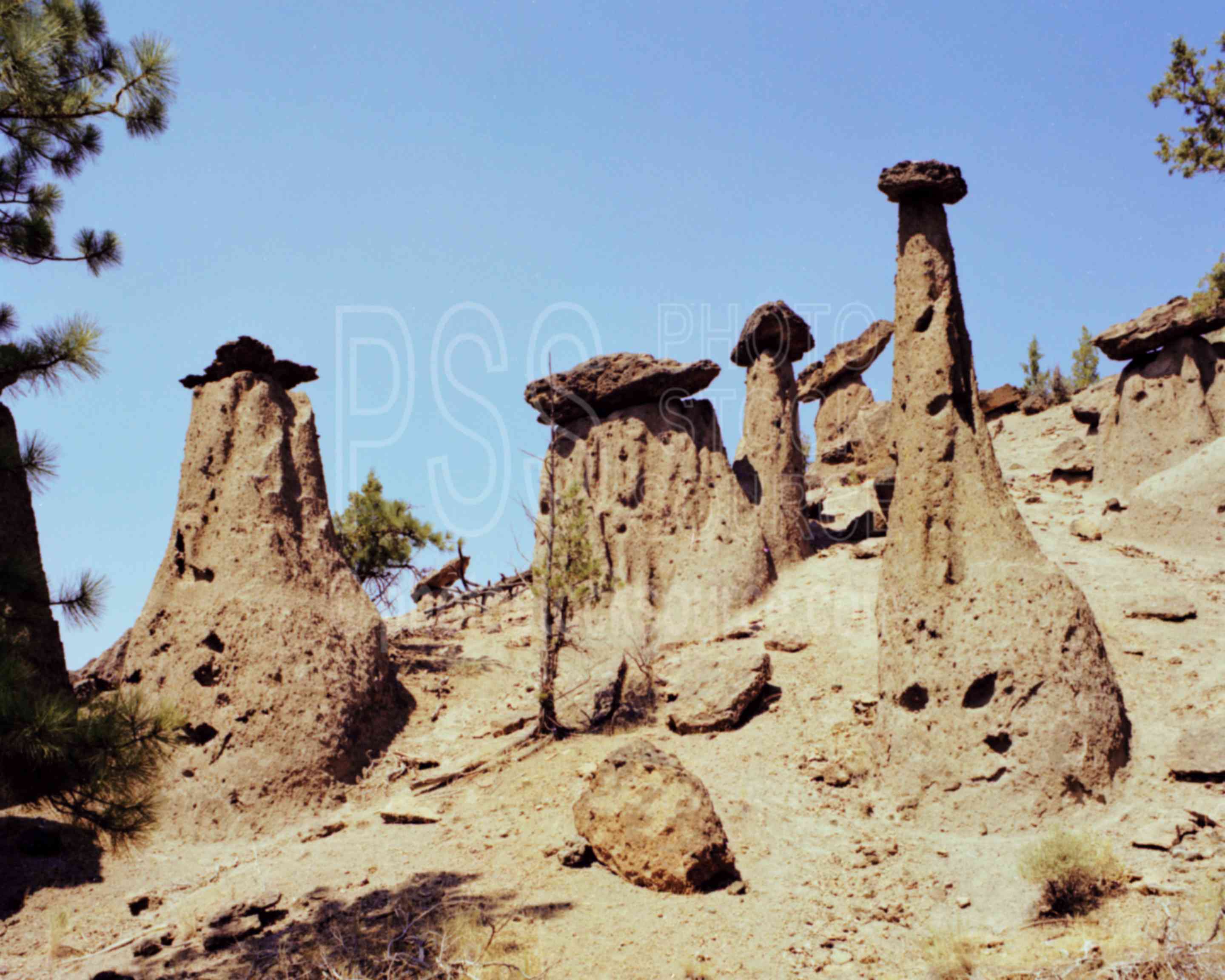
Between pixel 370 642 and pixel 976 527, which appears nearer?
pixel 976 527

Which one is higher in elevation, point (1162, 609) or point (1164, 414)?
point (1164, 414)

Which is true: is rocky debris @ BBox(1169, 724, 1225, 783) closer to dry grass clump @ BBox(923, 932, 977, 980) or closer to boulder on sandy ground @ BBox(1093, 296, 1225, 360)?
dry grass clump @ BBox(923, 932, 977, 980)

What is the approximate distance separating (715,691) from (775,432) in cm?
669

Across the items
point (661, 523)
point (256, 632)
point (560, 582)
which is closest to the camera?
point (256, 632)

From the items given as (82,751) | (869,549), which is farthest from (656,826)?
(869,549)

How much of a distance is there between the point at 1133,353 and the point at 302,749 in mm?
14142

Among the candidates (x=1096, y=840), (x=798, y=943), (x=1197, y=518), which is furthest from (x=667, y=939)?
(x=1197, y=518)

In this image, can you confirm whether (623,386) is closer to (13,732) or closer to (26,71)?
(26,71)

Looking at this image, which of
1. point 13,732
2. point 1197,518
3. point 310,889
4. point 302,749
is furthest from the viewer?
point 1197,518

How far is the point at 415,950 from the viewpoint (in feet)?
21.5

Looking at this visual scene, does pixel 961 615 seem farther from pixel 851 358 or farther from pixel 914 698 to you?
pixel 851 358

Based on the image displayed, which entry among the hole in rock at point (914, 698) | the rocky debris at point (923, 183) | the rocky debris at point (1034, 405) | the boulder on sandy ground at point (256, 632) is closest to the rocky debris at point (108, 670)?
the boulder on sandy ground at point (256, 632)

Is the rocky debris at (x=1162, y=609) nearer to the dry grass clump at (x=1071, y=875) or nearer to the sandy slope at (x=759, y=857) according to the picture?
the sandy slope at (x=759, y=857)

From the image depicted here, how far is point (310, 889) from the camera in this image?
7.78 metres
